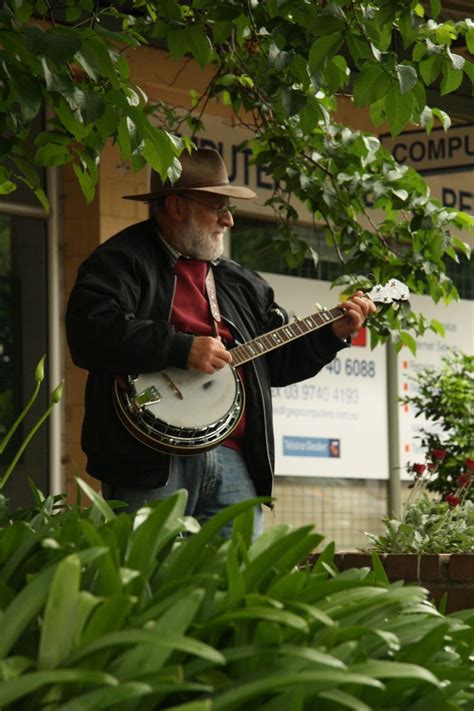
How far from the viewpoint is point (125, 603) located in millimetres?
2049

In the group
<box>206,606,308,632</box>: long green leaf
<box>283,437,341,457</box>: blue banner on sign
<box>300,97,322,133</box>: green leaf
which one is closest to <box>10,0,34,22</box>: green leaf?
<box>300,97,322,133</box>: green leaf

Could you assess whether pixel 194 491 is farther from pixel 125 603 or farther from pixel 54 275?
pixel 54 275

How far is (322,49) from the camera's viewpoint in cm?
346

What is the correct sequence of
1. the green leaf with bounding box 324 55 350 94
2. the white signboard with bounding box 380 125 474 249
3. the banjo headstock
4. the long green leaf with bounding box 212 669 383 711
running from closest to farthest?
the long green leaf with bounding box 212 669 383 711 < the green leaf with bounding box 324 55 350 94 < the banjo headstock < the white signboard with bounding box 380 125 474 249

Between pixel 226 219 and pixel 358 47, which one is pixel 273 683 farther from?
pixel 226 219

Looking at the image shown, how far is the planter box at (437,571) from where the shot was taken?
17.0ft

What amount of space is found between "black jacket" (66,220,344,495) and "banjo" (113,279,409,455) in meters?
0.06

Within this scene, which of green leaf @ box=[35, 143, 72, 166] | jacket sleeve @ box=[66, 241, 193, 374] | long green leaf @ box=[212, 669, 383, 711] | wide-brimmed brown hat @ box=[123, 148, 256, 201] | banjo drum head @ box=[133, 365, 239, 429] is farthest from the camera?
wide-brimmed brown hat @ box=[123, 148, 256, 201]

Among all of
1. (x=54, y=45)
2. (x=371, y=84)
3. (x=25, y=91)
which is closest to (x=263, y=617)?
(x=54, y=45)

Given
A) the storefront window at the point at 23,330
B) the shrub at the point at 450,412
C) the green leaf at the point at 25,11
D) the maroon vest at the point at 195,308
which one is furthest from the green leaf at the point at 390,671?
the shrub at the point at 450,412

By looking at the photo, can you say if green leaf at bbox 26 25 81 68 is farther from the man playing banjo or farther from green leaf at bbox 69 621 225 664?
the man playing banjo

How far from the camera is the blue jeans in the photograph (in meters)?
4.57

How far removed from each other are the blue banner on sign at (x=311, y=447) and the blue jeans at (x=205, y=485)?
15.1 feet

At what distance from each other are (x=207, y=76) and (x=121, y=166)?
38.2 inches
